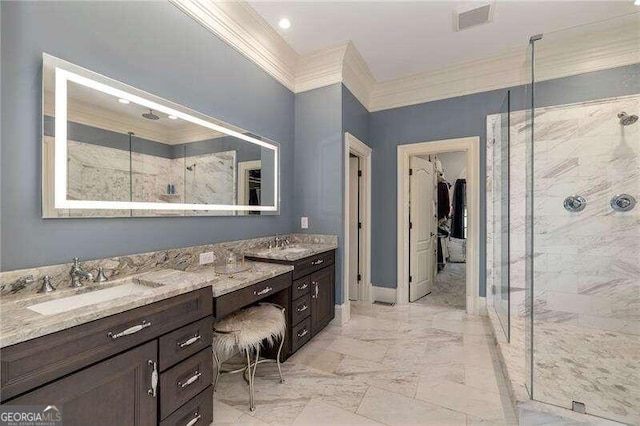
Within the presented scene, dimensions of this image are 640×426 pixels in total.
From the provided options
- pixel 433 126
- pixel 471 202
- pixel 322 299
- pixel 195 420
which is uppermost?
pixel 433 126

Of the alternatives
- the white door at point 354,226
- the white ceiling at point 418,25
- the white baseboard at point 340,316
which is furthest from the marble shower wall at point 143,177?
the white door at point 354,226

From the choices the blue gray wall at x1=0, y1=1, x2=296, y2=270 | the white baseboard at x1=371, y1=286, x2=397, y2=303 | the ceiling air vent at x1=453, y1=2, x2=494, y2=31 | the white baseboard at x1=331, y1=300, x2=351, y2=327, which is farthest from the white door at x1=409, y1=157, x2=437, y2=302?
the blue gray wall at x1=0, y1=1, x2=296, y2=270

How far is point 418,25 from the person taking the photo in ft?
8.84

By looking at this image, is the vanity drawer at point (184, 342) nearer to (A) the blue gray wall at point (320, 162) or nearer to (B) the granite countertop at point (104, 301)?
(B) the granite countertop at point (104, 301)

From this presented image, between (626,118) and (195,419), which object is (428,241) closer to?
(626,118)

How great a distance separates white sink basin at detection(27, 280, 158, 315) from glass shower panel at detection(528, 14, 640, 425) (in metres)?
2.95

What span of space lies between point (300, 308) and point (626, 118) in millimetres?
3428

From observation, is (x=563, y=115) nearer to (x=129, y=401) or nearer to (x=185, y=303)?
(x=185, y=303)

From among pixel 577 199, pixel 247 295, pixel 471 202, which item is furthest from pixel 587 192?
pixel 247 295

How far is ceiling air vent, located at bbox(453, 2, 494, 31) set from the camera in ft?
7.94

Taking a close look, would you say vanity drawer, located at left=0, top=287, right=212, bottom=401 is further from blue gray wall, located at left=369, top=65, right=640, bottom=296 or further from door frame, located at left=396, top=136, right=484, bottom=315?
door frame, located at left=396, top=136, right=484, bottom=315

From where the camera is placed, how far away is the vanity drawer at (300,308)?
2334mm

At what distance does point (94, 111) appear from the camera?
5.04 ft

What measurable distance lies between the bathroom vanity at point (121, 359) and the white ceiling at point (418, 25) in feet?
8.26
